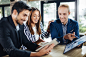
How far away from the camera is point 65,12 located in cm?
175

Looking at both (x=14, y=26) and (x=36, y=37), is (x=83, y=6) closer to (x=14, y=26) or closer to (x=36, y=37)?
(x=36, y=37)

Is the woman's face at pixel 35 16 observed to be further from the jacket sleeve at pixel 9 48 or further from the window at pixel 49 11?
the window at pixel 49 11

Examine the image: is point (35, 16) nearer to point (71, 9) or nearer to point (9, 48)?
point (9, 48)

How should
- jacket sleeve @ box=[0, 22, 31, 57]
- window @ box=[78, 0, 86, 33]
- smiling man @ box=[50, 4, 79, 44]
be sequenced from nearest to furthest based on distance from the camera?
jacket sleeve @ box=[0, 22, 31, 57] → smiling man @ box=[50, 4, 79, 44] → window @ box=[78, 0, 86, 33]

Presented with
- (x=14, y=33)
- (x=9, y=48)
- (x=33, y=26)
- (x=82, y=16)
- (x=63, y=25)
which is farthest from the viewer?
(x=82, y=16)

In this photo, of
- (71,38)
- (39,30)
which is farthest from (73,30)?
(39,30)

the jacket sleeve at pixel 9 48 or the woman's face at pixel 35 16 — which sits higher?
the woman's face at pixel 35 16

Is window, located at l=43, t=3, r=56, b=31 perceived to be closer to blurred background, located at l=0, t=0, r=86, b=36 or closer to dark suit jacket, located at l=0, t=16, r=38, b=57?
blurred background, located at l=0, t=0, r=86, b=36

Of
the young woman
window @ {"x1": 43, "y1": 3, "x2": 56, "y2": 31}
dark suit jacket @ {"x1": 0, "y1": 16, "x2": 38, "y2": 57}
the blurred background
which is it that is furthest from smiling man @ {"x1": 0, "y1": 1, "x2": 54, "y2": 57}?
window @ {"x1": 43, "y1": 3, "x2": 56, "y2": 31}

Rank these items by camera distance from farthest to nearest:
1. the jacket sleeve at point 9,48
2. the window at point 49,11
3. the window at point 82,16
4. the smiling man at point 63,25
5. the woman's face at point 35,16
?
the window at point 49,11, the window at point 82,16, the woman's face at point 35,16, the smiling man at point 63,25, the jacket sleeve at point 9,48

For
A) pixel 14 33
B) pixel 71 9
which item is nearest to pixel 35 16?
pixel 14 33

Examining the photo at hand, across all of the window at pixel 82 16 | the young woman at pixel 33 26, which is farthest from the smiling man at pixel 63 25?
the window at pixel 82 16

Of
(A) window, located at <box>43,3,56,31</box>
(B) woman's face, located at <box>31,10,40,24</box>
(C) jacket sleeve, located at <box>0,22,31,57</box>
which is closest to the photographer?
(C) jacket sleeve, located at <box>0,22,31,57</box>

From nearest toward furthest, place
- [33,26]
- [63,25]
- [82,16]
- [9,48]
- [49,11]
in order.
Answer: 1. [9,48]
2. [63,25]
3. [33,26]
4. [82,16]
5. [49,11]
